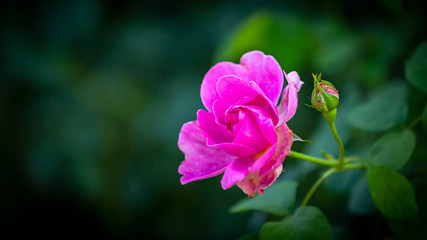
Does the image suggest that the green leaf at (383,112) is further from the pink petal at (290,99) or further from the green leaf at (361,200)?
the pink petal at (290,99)

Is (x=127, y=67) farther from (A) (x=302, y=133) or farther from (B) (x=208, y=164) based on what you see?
(B) (x=208, y=164)

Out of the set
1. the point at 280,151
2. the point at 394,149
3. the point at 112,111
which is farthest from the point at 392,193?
the point at 112,111

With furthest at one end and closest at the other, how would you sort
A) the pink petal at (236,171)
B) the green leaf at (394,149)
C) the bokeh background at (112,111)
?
the bokeh background at (112,111), the green leaf at (394,149), the pink petal at (236,171)

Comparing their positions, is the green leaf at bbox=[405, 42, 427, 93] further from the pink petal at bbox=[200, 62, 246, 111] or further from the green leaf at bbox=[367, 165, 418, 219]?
the pink petal at bbox=[200, 62, 246, 111]

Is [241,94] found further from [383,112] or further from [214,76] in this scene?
[383,112]

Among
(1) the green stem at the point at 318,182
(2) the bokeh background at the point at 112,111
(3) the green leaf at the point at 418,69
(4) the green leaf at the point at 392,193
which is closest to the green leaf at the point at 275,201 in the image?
(1) the green stem at the point at 318,182

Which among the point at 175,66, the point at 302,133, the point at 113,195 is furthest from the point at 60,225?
the point at 302,133
